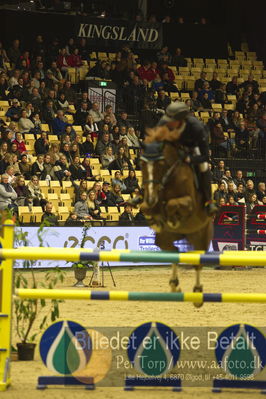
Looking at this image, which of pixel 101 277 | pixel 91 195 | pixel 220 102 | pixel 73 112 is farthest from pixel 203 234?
pixel 220 102

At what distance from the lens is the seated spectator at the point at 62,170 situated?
19.2m

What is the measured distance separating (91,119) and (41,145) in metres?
2.40

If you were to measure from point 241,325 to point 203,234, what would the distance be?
4.08 ft

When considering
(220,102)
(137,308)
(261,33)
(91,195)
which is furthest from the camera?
(261,33)

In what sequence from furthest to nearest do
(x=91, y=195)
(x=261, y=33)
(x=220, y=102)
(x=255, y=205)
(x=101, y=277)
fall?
(x=261, y=33), (x=220, y=102), (x=255, y=205), (x=91, y=195), (x=101, y=277)

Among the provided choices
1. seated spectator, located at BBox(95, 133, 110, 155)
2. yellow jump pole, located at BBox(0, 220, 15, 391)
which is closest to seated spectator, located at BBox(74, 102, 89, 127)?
seated spectator, located at BBox(95, 133, 110, 155)

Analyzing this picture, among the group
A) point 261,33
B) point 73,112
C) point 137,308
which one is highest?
point 261,33

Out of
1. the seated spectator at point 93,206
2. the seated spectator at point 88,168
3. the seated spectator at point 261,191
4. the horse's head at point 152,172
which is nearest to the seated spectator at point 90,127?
the seated spectator at point 88,168

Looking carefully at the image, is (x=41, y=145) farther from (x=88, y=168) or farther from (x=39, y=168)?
(x=88, y=168)

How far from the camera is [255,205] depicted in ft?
68.6

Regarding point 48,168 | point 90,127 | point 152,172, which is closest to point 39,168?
→ point 48,168

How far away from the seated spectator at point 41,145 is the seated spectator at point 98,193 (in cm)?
166

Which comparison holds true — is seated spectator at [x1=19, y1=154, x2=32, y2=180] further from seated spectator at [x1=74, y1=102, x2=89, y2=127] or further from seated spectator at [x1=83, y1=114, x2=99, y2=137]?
seated spectator at [x1=74, y1=102, x2=89, y2=127]

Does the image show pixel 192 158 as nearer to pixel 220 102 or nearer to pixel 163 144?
pixel 163 144
